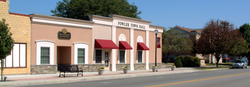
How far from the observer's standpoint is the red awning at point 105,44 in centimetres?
2529

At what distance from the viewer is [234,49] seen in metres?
38.4

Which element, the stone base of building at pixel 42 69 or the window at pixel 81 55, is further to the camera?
the window at pixel 81 55

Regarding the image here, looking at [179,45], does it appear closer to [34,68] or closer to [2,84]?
[34,68]

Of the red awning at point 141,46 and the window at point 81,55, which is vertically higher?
the red awning at point 141,46

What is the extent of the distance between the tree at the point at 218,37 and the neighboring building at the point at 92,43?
32.5 feet

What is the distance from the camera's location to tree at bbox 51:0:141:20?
4594 centimetres

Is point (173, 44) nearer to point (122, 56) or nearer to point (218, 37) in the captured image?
point (218, 37)

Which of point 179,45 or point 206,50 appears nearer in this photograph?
point 206,50

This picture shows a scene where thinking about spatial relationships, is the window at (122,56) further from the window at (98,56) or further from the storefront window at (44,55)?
the storefront window at (44,55)

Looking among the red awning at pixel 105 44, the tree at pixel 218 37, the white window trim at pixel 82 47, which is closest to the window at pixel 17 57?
the white window trim at pixel 82 47

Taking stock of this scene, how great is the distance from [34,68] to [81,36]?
5611 mm

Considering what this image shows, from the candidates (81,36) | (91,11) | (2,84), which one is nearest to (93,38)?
(81,36)

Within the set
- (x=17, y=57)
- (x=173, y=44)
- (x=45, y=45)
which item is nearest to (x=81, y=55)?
(x=45, y=45)

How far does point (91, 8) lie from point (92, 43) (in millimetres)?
22177
